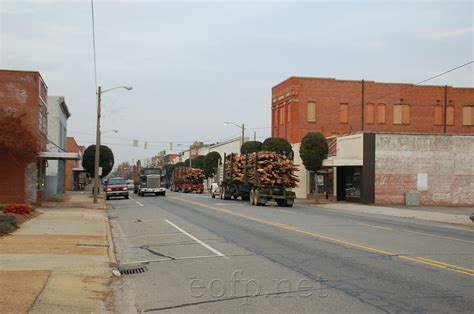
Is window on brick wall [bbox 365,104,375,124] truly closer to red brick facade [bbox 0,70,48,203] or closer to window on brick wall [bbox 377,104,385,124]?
window on brick wall [bbox 377,104,385,124]

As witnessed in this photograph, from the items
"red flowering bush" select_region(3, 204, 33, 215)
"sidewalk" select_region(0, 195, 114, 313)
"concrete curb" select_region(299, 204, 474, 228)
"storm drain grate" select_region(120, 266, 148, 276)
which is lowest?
"concrete curb" select_region(299, 204, 474, 228)

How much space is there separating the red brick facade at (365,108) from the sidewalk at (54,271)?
153 ft

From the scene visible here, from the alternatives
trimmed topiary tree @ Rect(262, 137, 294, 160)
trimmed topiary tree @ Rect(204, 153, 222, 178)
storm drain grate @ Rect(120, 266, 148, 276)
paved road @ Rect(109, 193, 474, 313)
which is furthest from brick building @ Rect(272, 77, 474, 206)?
storm drain grate @ Rect(120, 266, 148, 276)

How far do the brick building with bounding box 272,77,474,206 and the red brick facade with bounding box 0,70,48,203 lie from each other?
20752mm

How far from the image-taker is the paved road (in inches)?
308

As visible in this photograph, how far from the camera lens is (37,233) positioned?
16.2 m

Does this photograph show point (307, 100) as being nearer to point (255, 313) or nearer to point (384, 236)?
point (384, 236)

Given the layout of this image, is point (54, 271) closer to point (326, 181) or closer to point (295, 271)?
point (295, 271)

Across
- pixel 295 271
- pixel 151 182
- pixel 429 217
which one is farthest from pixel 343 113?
→ pixel 295 271

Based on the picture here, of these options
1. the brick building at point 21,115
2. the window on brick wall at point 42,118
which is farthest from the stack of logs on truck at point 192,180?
the brick building at point 21,115

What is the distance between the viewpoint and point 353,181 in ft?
136

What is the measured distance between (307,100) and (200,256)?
51.0 meters

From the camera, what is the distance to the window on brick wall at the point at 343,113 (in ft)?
206

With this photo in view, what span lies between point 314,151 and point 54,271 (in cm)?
3324
